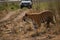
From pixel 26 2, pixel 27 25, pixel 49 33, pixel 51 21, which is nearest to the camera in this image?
pixel 49 33

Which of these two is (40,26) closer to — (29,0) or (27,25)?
(27,25)

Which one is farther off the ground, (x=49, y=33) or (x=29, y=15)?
(x=29, y=15)

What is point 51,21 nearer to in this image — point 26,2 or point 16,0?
point 26,2

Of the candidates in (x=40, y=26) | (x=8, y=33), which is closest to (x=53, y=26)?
(x=40, y=26)

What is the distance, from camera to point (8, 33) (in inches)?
370

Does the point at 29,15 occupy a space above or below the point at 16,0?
above

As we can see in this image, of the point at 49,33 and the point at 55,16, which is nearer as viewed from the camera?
the point at 49,33

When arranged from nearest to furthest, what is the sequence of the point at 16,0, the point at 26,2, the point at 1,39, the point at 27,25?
Result: 1. the point at 1,39
2. the point at 27,25
3. the point at 26,2
4. the point at 16,0

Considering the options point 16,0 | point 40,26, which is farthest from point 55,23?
point 16,0

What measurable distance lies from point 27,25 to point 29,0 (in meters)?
17.6

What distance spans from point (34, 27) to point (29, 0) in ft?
61.8

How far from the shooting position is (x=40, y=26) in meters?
9.34

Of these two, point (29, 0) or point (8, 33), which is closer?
point (8, 33)

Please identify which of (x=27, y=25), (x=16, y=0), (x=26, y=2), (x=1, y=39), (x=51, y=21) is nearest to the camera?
(x=1, y=39)
